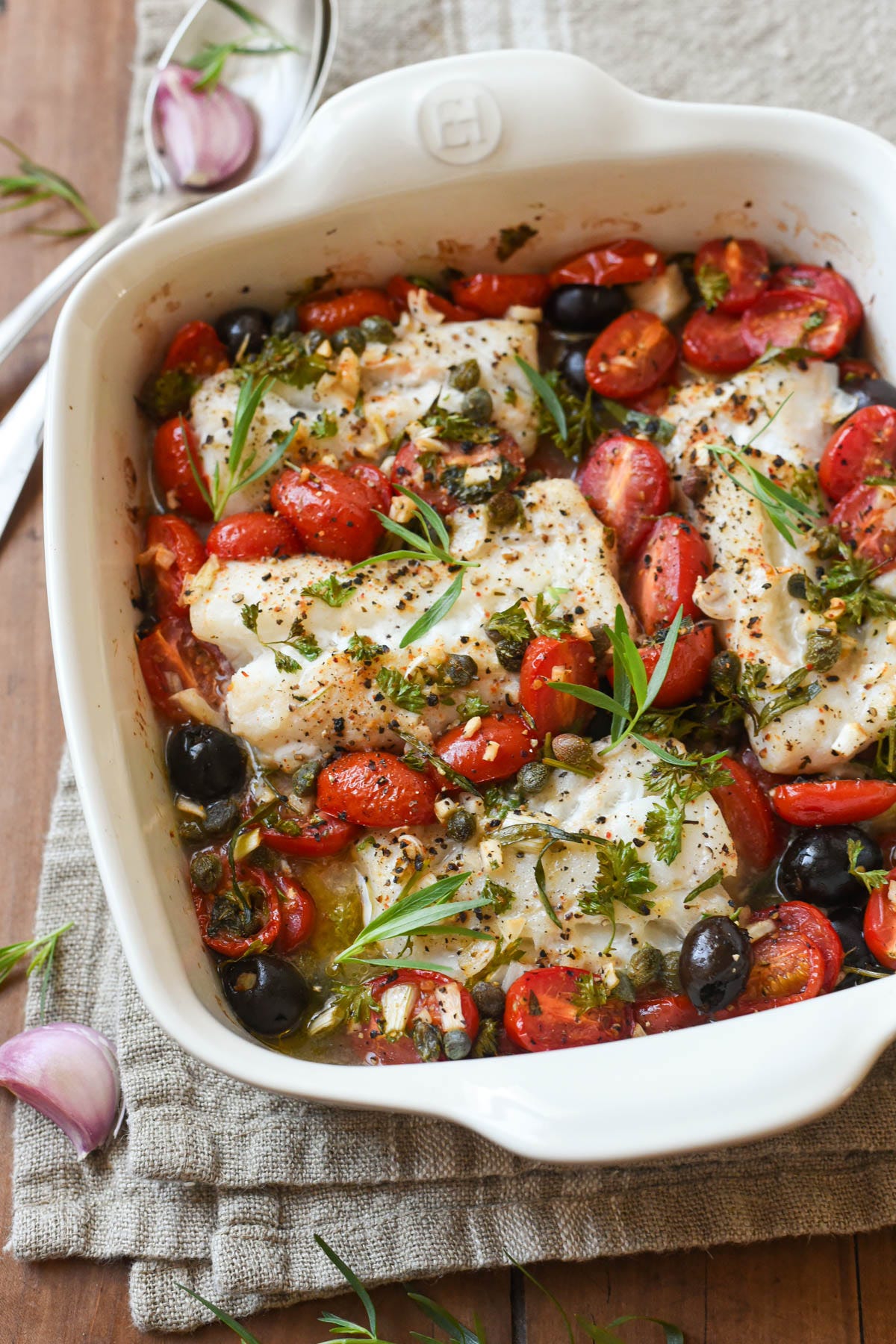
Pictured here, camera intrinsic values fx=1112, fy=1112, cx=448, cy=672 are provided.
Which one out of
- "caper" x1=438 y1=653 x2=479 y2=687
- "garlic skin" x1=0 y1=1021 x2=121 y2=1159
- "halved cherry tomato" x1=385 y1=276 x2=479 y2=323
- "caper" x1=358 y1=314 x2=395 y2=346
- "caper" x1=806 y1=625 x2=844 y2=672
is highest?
"halved cherry tomato" x1=385 y1=276 x2=479 y2=323

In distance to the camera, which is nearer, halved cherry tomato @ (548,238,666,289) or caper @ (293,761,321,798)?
caper @ (293,761,321,798)

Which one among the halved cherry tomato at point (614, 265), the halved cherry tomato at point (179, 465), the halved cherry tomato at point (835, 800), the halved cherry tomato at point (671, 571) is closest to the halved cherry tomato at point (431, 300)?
the halved cherry tomato at point (614, 265)

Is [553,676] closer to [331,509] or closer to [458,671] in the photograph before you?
[458,671]

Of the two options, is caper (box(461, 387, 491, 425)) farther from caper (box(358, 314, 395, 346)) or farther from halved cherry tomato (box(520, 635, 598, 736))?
halved cherry tomato (box(520, 635, 598, 736))

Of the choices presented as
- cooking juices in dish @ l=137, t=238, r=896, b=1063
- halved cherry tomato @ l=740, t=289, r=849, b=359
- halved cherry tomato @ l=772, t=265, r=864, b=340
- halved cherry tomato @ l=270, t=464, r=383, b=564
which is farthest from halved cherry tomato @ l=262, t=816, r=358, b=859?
halved cherry tomato @ l=772, t=265, r=864, b=340

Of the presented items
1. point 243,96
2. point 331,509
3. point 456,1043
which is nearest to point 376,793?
point 456,1043

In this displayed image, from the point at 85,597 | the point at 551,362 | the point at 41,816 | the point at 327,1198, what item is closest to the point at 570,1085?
the point at 327,1198
